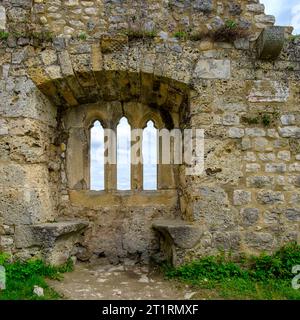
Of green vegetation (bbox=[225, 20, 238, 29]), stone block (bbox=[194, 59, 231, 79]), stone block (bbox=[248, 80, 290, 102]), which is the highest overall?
green vegetation (bbox=[225, 20, 238, 29])

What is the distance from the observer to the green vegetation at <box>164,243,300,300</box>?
147 inches

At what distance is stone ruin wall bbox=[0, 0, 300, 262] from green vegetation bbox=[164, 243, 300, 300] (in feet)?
0.50

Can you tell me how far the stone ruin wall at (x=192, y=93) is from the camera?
4336mm

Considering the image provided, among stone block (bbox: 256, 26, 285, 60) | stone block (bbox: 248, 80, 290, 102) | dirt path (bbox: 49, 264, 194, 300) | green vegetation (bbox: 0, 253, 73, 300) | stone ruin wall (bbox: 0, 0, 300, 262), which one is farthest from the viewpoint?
stone block (bbox: 248, 80, 290, 102)

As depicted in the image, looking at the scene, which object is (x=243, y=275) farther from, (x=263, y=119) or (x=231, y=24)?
(x=231, y=24)

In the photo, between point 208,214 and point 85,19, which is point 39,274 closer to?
point 208,214

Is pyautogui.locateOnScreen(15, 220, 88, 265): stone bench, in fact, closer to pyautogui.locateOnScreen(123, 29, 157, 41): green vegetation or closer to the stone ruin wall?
the stone ruin wall

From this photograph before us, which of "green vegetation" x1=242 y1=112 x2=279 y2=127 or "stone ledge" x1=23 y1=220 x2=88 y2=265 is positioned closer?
"stone ledge" x1=23 y1=220 x2=88 y2=265

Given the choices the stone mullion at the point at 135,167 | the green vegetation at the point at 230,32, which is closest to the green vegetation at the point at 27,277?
the stone mullion at the point at 135,167

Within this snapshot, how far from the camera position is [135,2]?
449 cm

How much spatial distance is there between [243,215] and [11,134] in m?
3.24


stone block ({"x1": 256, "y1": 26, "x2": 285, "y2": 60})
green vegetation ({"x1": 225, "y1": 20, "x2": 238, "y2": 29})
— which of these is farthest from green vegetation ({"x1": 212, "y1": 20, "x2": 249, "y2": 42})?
stone block ({"x1": 256, "y1": 26, "x2": 285, "y2": 60})

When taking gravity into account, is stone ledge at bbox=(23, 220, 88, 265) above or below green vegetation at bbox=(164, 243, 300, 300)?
above
